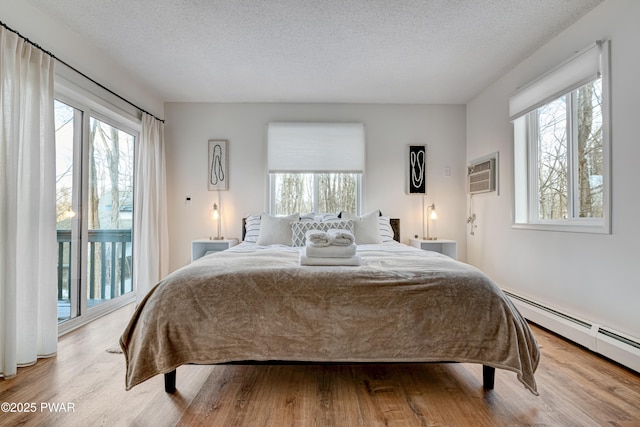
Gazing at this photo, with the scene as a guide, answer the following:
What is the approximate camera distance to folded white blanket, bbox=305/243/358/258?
1.86 metres

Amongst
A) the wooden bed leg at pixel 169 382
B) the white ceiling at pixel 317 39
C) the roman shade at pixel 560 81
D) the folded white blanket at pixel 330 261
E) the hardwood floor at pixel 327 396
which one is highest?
the white ceiling at pixel 317 39

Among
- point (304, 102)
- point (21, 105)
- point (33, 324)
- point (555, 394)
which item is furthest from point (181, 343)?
point (304, 102)

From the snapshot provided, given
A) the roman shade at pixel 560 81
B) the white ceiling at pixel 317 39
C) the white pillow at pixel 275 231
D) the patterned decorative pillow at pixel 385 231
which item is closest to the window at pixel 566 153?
the roman shade at pixel 560 81

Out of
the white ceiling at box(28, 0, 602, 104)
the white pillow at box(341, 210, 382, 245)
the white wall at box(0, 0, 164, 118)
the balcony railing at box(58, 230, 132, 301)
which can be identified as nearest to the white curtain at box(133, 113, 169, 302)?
the balcony railing at box(58, 230, 132, 301)

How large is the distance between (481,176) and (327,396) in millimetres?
3158

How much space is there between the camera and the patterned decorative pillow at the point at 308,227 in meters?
3.18

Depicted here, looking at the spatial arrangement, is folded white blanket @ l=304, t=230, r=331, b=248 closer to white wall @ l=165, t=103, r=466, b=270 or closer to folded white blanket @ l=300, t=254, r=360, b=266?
folded white blanket @ l=300, t=254, r=360, b=266

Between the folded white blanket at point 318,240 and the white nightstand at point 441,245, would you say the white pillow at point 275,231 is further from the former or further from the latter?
the white nightstand at point 441,245

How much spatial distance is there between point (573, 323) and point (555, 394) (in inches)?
38.5

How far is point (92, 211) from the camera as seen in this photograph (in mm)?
3045

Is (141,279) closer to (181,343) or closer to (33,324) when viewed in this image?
(33,324)

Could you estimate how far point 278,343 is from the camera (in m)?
1.61

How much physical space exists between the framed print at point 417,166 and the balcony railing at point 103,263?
345 centimetres

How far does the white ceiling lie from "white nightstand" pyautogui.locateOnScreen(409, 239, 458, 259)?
1.78 m
